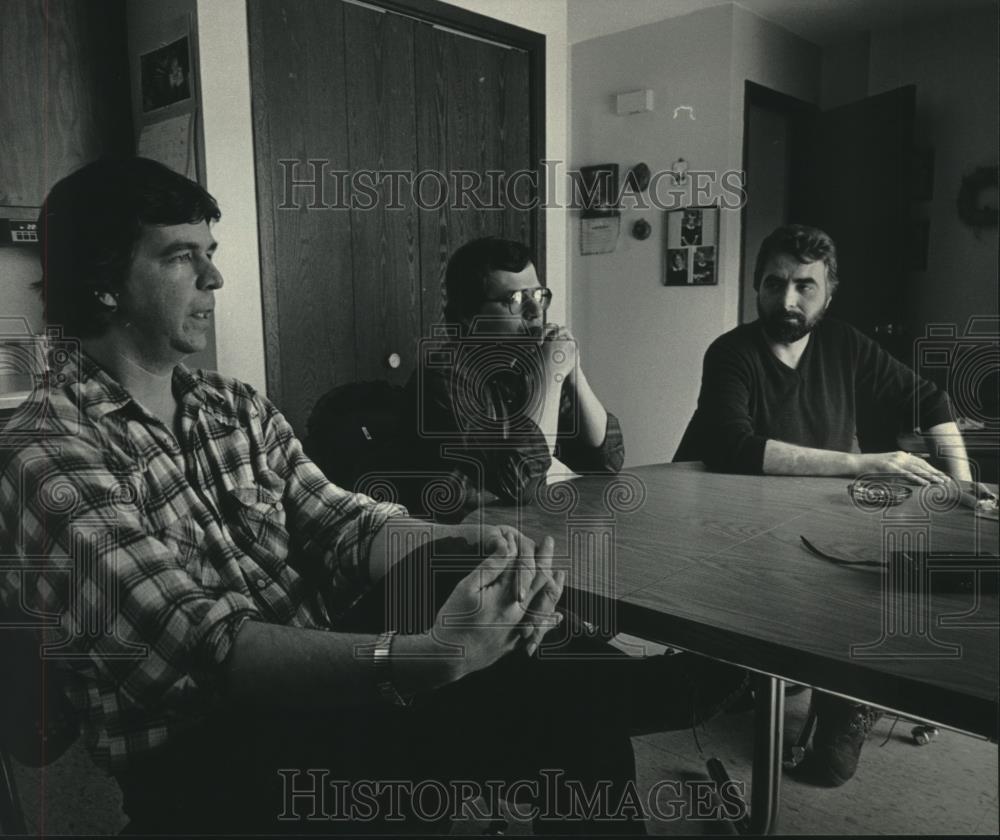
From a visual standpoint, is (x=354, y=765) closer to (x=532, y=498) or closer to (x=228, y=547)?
(x=228, y=547)

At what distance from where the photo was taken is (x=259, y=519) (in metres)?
1.04

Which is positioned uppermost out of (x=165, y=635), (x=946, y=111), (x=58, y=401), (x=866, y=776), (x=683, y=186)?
(x=946, y=111)

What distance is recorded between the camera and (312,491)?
1.11 m

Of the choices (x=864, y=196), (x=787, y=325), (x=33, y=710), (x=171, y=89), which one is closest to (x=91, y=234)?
(x=33, y=710)

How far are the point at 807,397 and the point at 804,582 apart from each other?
92 cm

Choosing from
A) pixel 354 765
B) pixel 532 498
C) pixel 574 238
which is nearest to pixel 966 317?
pixel 574 238

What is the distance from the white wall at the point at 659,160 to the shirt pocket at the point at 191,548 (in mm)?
2070

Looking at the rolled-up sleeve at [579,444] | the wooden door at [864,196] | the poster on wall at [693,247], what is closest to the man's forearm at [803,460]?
the rolled-up sleeve at [579,444]

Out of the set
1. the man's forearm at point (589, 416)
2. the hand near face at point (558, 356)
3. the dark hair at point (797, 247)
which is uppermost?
the dark hair at point (797, 247)

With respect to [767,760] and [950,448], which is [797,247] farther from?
[767,760]

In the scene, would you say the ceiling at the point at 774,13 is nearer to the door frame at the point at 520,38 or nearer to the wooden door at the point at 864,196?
the wooden door at the point at 864,196

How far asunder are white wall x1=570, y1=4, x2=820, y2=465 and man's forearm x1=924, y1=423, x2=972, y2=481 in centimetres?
121

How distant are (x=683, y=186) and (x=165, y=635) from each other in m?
2.48

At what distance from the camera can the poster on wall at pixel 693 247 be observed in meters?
2.81
